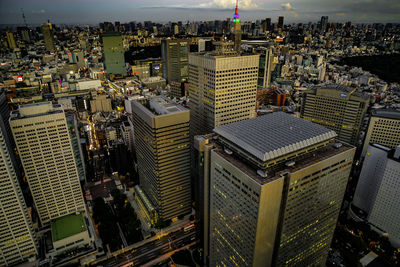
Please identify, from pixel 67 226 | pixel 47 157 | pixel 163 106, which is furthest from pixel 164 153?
pixel 67 226

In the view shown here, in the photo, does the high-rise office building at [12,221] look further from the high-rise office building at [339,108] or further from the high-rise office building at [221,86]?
the high-rise office building at [339,108]

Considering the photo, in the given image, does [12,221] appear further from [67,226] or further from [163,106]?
[163,106]

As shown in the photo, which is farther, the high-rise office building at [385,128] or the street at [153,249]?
the high-rise office building at [385,128]

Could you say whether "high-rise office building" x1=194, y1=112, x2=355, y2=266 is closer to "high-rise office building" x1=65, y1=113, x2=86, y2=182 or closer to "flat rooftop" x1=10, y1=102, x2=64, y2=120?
"flat rooftop" x1=10, y1=102, x2=64, y2=120

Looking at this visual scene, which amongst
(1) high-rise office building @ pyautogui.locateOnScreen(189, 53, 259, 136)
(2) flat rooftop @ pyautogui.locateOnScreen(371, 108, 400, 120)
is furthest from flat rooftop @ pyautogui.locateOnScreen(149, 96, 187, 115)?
(2) flat rooftop @ pyautogui.locateOnScreen(371, 108, 400, 120)

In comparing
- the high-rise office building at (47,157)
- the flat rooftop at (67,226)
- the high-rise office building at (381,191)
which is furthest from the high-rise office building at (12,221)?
the high-rise office building at (381,191)

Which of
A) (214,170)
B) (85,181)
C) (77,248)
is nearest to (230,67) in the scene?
(214,170)
